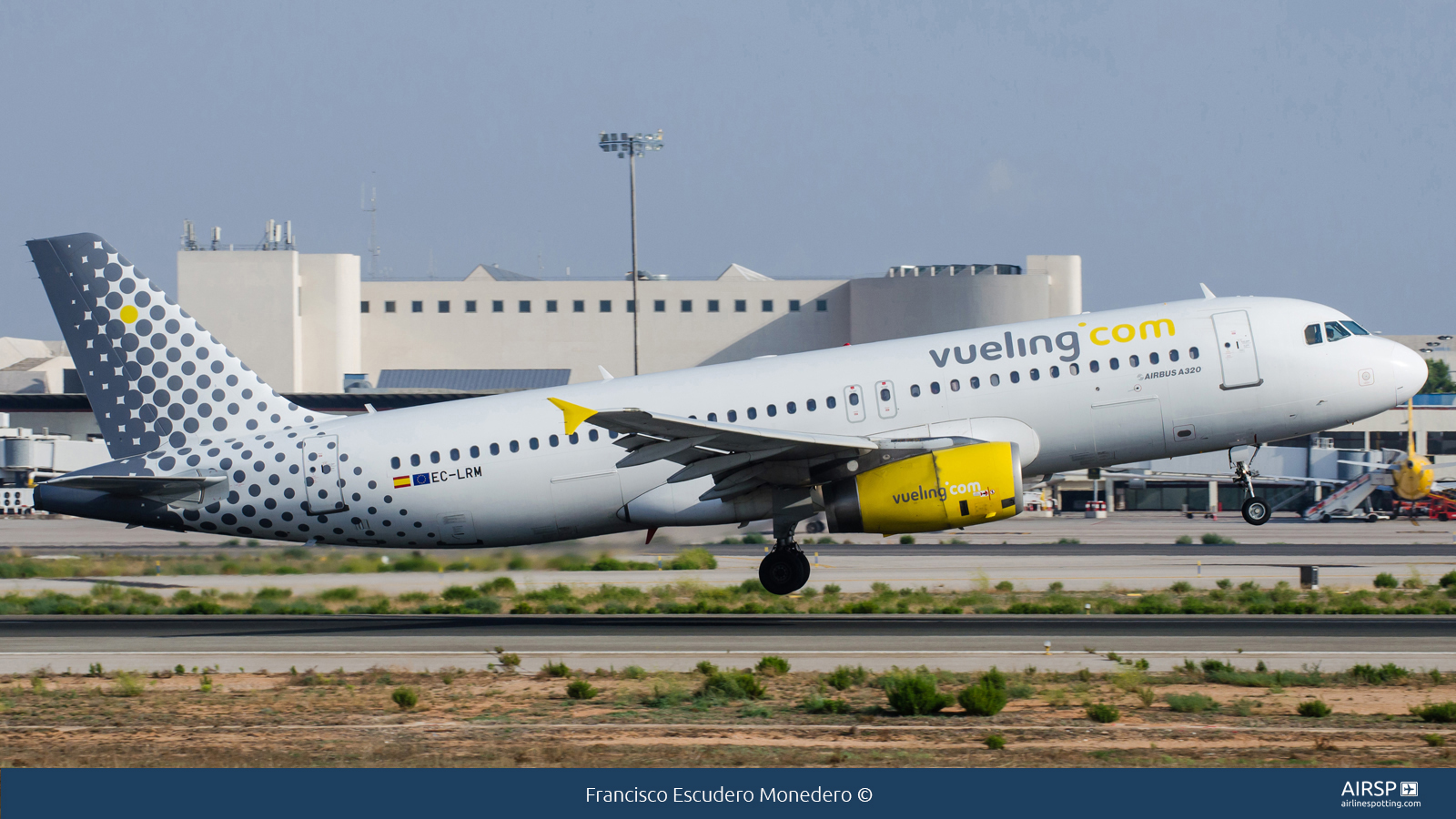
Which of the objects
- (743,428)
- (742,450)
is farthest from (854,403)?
(742,450)

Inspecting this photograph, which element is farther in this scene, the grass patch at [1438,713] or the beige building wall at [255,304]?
the beige building wall at [255,304]

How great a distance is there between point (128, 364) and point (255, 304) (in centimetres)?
6787

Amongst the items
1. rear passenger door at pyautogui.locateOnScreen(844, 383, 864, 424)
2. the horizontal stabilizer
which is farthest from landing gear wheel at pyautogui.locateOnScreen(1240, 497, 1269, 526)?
the horizontal stabilizer

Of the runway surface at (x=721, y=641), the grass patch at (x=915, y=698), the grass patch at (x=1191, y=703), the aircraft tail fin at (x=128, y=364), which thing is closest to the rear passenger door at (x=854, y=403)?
the runway surface at (x=721, y=641)

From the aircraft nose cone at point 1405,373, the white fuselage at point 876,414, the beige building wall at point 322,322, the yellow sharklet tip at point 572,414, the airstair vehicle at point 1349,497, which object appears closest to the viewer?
the yellow sharklet tip at point 572,414

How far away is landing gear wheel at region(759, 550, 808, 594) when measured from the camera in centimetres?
2567

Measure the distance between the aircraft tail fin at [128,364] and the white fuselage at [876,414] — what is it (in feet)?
2.00

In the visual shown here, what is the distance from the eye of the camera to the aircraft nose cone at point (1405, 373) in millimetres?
24375

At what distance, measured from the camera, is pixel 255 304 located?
90.5 meters

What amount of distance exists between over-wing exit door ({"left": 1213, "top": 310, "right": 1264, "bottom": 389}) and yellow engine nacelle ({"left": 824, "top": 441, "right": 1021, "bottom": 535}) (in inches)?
170

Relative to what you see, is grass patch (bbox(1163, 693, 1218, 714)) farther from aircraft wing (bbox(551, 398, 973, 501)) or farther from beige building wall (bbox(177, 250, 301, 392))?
beige building wall (bbox(177, 250, 301, 392))

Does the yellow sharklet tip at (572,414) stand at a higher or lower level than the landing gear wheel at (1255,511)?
higher

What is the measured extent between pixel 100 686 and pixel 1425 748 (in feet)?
56.0

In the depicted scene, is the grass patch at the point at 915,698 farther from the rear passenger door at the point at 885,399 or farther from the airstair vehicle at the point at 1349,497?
the airstair vehicle at the point at 1349,497
